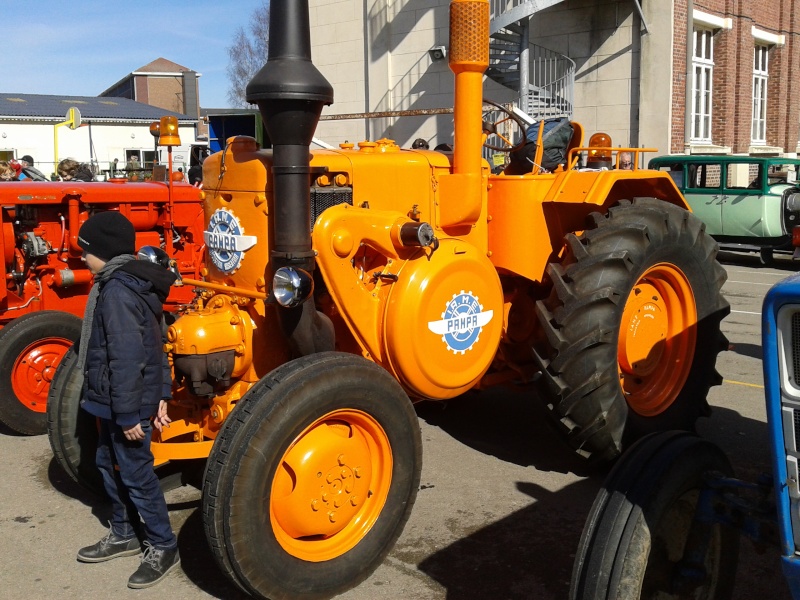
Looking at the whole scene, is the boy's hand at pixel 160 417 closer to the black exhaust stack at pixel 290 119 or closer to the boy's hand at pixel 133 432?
the boy's hand at pixel 133 432

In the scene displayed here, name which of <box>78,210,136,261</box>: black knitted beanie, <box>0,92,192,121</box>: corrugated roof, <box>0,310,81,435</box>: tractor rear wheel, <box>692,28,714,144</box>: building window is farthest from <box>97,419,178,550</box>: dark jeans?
<box>0,92,192,121</box>: corrugated roof

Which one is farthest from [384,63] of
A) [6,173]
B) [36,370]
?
[36,370]

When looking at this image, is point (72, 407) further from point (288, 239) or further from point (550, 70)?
point (550, 70)

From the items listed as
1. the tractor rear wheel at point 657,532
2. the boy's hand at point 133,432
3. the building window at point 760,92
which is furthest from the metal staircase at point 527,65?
the tractor rear wheel at point 657,532

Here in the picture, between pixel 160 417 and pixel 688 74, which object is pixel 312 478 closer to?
pixel 160 417

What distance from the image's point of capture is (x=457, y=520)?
161 inches

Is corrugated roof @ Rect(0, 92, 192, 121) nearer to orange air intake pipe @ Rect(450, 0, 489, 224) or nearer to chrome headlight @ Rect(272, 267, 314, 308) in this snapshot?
orange air intake pipe @ Rect(450, 0, 489, 224)

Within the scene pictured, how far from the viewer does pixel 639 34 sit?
16266mm

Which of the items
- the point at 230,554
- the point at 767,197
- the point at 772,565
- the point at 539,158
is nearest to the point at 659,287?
the point at 539,158

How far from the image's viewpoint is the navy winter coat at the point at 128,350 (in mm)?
3307

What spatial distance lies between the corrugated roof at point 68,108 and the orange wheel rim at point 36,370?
1184 inches

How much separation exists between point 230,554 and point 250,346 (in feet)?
3.60

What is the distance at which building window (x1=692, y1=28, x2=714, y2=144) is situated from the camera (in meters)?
17.9

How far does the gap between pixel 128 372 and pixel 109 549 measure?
38.0 inches
